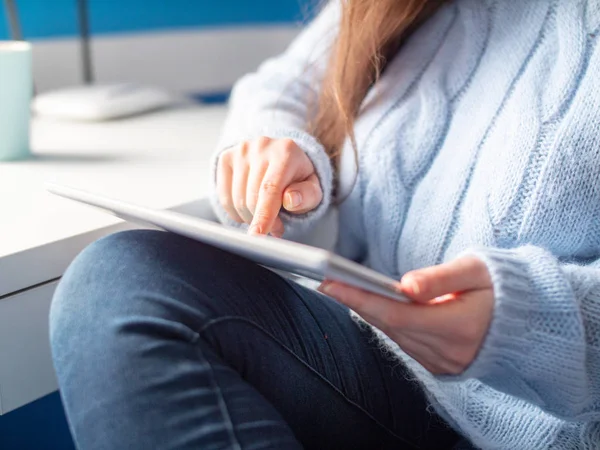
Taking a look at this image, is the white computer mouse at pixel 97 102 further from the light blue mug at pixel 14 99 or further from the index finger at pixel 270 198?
the index finger at pixel 270 198

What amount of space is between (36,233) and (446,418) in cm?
37

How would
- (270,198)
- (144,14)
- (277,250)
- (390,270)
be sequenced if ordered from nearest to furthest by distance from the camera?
(277,250) < (270,198) < (390,270) < (144,14)

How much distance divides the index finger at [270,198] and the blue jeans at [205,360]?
3cm

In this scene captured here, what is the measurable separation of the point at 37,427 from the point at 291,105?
421 mm

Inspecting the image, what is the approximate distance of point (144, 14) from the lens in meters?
1.37

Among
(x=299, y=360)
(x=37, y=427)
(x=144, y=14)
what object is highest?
(x=144, y=14)

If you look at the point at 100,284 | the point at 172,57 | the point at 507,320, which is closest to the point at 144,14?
the point at 172,57

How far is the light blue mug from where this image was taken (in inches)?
29.4

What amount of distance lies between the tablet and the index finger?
11cm

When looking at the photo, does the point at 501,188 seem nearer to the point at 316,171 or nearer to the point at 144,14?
the point at 316,171

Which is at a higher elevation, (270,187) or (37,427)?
(270,187)

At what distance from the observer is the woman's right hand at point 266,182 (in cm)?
55

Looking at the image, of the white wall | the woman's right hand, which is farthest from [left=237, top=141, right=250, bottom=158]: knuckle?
the white wall

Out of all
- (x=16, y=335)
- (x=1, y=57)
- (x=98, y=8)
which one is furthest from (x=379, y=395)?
(x=98, y=8)
